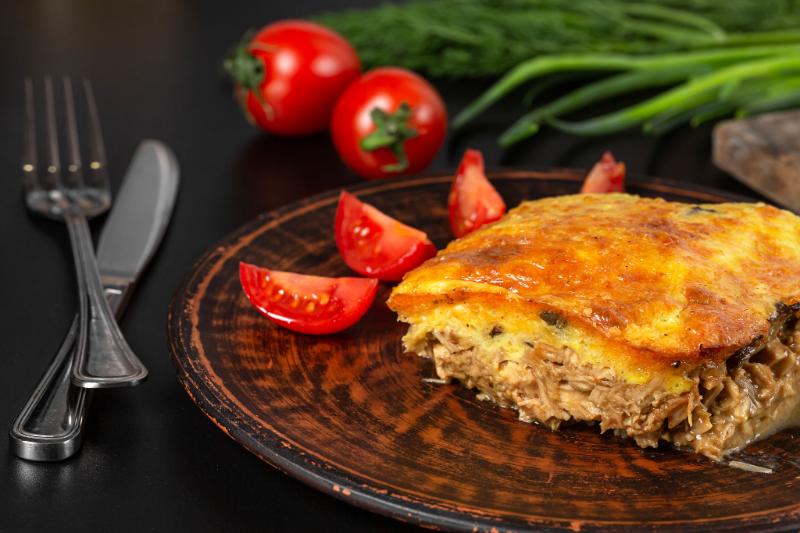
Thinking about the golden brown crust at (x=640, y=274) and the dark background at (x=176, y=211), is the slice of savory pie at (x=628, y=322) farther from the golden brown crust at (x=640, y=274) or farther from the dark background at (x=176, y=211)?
the dark background at (x=176, y=211)

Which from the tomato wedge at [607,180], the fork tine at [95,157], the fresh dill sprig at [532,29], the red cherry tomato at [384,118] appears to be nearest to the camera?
the tomato wedge at [607,180]

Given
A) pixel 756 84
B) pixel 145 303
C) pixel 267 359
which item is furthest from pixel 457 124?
pixel 267 359

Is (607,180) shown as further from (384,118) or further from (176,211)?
(176,211)

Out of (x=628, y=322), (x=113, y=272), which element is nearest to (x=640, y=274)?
(x=628, y=322)

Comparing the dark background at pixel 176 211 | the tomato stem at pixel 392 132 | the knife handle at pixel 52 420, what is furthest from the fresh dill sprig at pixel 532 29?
the knife handle at pixel 52 420

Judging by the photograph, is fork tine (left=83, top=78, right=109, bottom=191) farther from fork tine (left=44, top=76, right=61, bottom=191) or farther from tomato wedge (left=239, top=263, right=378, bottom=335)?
tomato wedge (left=239, top=263, right=378, bottom=335)

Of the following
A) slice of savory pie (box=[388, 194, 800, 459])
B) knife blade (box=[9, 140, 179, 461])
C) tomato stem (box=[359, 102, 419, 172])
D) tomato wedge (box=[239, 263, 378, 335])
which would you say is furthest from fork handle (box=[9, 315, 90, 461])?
tomato stem (box=[359, 102, 419, 172])
